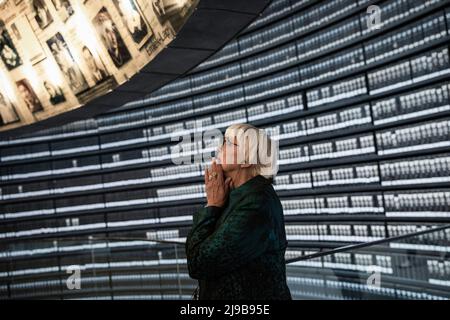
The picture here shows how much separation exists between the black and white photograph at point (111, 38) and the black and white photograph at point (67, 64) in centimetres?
43

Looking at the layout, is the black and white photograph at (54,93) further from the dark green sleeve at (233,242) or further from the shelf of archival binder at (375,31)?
the shelf of archival binder at (375,31)

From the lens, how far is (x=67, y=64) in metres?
3.82

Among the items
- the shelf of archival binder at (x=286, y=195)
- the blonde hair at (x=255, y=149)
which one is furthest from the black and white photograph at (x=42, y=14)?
the shelf of archival binder at (x=286, y=195)

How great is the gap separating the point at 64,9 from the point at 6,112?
1221mm

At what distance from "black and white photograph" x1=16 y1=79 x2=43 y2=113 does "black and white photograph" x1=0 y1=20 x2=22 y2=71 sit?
0.41 ft

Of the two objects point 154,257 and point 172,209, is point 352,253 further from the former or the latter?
point 172,209

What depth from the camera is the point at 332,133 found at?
658 cm

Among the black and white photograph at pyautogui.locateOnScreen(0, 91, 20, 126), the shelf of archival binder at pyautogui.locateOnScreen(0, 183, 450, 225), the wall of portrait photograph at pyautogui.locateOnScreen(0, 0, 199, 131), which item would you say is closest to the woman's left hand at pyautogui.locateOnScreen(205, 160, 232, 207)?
the wall of portrait photograph at pyautogui.locateOnScreen(0, 0, 199, 131)

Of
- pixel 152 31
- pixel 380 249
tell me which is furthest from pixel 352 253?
pixel 152 31

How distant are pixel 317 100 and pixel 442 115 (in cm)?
172

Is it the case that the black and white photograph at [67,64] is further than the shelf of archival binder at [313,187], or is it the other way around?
the shelf of archival binder at [313,187]

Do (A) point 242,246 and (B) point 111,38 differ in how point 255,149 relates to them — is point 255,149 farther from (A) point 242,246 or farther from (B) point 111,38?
(B) point 111,38

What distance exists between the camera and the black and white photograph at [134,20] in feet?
9.87
